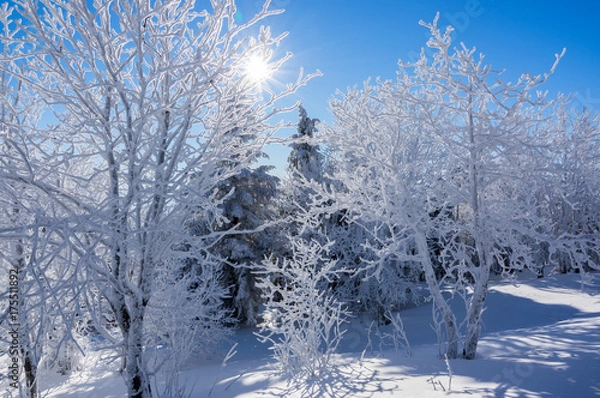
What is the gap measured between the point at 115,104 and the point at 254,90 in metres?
1.74

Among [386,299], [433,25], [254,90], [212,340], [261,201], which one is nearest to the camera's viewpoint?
[254,90]

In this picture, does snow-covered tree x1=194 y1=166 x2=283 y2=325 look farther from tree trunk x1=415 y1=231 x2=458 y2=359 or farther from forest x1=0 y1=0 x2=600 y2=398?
tree trunk x1=415 y1=231 x2=458 y2=359

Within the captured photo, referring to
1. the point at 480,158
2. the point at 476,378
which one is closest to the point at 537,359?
the point at 476,378

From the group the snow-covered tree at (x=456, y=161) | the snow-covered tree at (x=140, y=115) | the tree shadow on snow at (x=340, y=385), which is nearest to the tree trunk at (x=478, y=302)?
the snow-covered tree at (x=456, y=161)

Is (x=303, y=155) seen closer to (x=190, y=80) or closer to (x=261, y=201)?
(x=261, y=201)

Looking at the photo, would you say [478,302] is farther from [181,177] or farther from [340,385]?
[181,177]

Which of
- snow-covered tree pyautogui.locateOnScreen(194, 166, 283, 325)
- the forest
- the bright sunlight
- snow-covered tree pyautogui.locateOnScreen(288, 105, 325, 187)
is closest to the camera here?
the forest

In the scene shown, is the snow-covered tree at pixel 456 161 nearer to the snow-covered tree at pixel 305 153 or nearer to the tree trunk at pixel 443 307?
the tree trunk at pixel 443 307

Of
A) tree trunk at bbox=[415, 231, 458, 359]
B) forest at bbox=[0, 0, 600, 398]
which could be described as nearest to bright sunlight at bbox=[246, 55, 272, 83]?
forest at bbox=[0, 0, 600, 398]

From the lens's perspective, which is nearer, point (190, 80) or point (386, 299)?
point (190, 80)

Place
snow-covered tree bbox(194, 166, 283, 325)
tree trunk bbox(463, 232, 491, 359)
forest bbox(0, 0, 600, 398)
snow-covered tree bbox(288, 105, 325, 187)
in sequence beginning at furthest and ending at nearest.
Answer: snow-covered tree bbox(288, 105, 325, 187)
snow-covered tree bbox(194, 166, 283, 325)
tree trunk bbox(463, 232, 491, 359)
forest bbox(0, 0, 600, 398)

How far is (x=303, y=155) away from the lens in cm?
1731

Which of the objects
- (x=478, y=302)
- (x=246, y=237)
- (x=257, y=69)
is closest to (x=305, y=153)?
(x=246, y=237)

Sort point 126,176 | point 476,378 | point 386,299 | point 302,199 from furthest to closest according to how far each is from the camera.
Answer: point 302,199 → point 386,299 → point 476,378 → point 126,176
